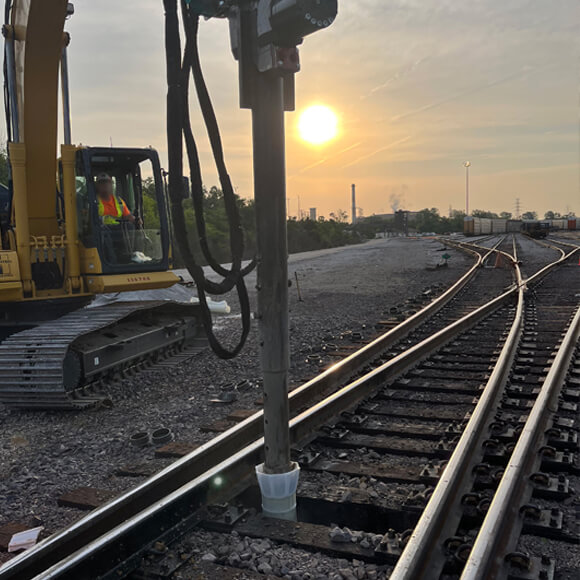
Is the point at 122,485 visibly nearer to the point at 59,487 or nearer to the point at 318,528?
the point at 59,487

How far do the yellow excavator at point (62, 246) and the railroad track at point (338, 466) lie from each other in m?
2.63

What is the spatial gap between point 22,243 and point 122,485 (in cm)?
424

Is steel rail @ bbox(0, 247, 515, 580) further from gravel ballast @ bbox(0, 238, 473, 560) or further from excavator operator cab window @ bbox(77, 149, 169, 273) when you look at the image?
excavator operator cab window @ bbox(77, 149, 169, 273)

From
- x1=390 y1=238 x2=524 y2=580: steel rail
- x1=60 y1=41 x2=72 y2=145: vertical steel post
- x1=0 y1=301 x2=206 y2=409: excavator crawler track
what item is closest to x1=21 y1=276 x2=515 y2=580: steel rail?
x1=390 y1=238 x2=524 y2=580: steel rail

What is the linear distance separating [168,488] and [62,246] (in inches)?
186

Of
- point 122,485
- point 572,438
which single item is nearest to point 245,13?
point 122,485

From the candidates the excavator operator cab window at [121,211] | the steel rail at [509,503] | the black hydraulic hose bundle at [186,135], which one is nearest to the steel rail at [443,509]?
the steel rail at [509,503]

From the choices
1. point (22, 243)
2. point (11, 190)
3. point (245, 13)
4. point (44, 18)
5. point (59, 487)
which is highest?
point (44, 18)

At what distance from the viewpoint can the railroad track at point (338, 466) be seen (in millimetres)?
Answer: 3021

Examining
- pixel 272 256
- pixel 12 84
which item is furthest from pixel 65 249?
pixel 272 256

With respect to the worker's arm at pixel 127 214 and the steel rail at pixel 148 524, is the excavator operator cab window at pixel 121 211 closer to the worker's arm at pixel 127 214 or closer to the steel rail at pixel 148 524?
the worker's arm at pixel 127 214

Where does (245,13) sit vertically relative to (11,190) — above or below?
above

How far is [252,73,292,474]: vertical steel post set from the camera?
122 inches

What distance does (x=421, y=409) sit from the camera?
5.33 metres
